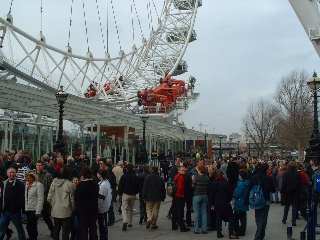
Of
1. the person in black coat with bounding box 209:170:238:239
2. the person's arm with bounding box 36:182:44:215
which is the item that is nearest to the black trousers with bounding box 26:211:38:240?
the person's arm with bounding box 36:182:44:215

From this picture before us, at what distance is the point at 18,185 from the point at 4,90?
10211 mm

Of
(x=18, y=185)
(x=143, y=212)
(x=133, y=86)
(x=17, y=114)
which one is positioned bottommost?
(x=143, y=212)

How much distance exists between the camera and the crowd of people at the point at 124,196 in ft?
35.5

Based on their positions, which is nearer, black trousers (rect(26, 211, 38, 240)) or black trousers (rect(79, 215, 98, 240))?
black trousers (rect(79, 215, 98, 240))

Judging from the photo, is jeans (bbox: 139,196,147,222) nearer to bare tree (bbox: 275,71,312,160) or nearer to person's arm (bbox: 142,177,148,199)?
person's arm (bbox: 142,177,148,199)

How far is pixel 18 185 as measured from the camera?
11.2m

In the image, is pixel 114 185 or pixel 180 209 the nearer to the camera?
pixel 180 209

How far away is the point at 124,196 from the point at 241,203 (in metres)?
3.31

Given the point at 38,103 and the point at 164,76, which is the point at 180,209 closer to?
the point at 38,103

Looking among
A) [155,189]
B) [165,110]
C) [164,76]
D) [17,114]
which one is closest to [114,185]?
[155,189]

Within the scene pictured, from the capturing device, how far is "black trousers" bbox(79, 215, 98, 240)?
1072cm

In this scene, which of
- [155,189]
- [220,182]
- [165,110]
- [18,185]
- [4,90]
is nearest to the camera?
[18,185]

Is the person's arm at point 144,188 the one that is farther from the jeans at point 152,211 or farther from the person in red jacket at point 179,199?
the person in red jacket at point 179,199

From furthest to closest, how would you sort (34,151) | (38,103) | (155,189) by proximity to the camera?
(34,151) < (38,103) < (155,189)
